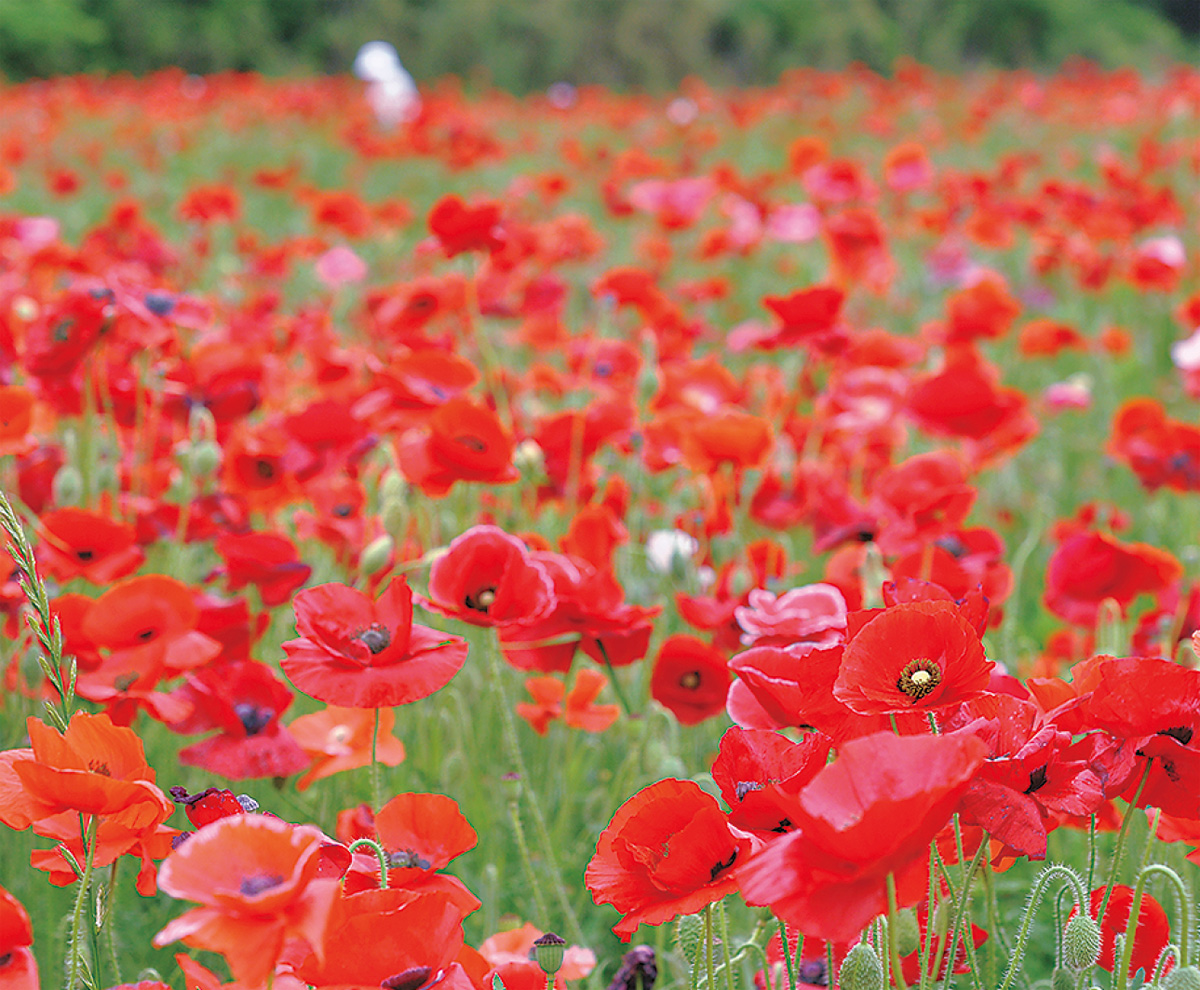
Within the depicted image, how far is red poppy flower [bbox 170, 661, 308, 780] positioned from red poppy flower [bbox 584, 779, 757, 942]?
0.54m

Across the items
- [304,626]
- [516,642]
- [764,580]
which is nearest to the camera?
[304,626]

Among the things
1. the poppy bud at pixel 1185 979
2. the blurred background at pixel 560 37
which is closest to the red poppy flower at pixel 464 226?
the poppy bud at pixel 1185 979

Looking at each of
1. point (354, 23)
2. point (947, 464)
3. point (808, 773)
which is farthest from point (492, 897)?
point (354, 23)

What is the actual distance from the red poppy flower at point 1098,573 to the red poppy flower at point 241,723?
1.01m

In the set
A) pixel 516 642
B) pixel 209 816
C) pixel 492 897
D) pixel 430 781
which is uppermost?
pixel 209 816

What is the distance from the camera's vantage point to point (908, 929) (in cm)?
97

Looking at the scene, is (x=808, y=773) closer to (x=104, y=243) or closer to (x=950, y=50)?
(x=104, y=243)

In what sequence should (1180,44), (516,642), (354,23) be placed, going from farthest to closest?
(1180,44) → (354,23) → (516,642)

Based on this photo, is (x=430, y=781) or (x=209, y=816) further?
(x=430, y=781)

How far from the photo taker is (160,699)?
1.28 metres

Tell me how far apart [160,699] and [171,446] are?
118 centimetres

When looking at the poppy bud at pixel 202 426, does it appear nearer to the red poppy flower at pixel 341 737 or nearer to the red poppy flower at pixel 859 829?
the red poppy flower at pixel 341 737

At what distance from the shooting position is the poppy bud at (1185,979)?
2.88 ft

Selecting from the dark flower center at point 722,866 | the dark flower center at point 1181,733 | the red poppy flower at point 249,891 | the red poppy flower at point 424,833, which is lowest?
the red poppy flower at point 424,833
